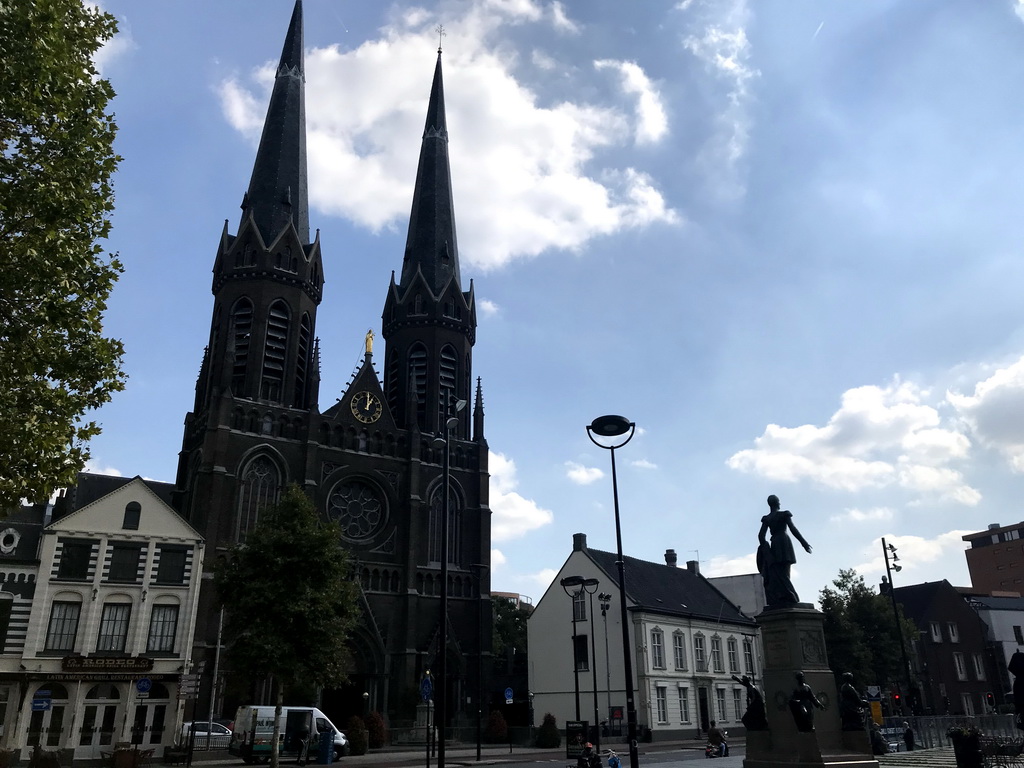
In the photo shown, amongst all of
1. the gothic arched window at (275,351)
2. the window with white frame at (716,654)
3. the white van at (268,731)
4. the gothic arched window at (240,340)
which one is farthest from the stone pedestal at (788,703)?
the gothic arched window at (240,340)

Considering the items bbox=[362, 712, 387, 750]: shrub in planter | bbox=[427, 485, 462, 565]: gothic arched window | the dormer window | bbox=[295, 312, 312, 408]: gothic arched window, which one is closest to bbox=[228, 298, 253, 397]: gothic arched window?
bbox=[295, 312, 312, 408]: gothic arched window

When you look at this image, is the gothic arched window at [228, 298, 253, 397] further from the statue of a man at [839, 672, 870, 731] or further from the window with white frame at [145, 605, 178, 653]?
the statue of a man at [839, 672, 870, 731]

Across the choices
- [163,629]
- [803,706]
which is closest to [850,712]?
[803,706]

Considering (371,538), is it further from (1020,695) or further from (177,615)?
(1020,695)

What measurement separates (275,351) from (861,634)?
4355 cm

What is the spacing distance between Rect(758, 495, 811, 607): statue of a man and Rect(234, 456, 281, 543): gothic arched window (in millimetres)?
35450

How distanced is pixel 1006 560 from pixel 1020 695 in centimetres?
9985

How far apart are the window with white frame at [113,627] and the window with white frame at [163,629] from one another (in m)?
1.09

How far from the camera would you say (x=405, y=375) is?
6406 centimetres

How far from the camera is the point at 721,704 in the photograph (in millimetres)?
52562

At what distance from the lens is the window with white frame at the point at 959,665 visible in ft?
217

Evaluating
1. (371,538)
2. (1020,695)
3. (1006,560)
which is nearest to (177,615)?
(371,538)

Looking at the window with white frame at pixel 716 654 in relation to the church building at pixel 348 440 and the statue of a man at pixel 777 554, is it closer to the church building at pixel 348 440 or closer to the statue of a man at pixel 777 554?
the church building at pixel 348 440

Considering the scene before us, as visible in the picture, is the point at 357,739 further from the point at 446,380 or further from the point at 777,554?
the point at 446,380
